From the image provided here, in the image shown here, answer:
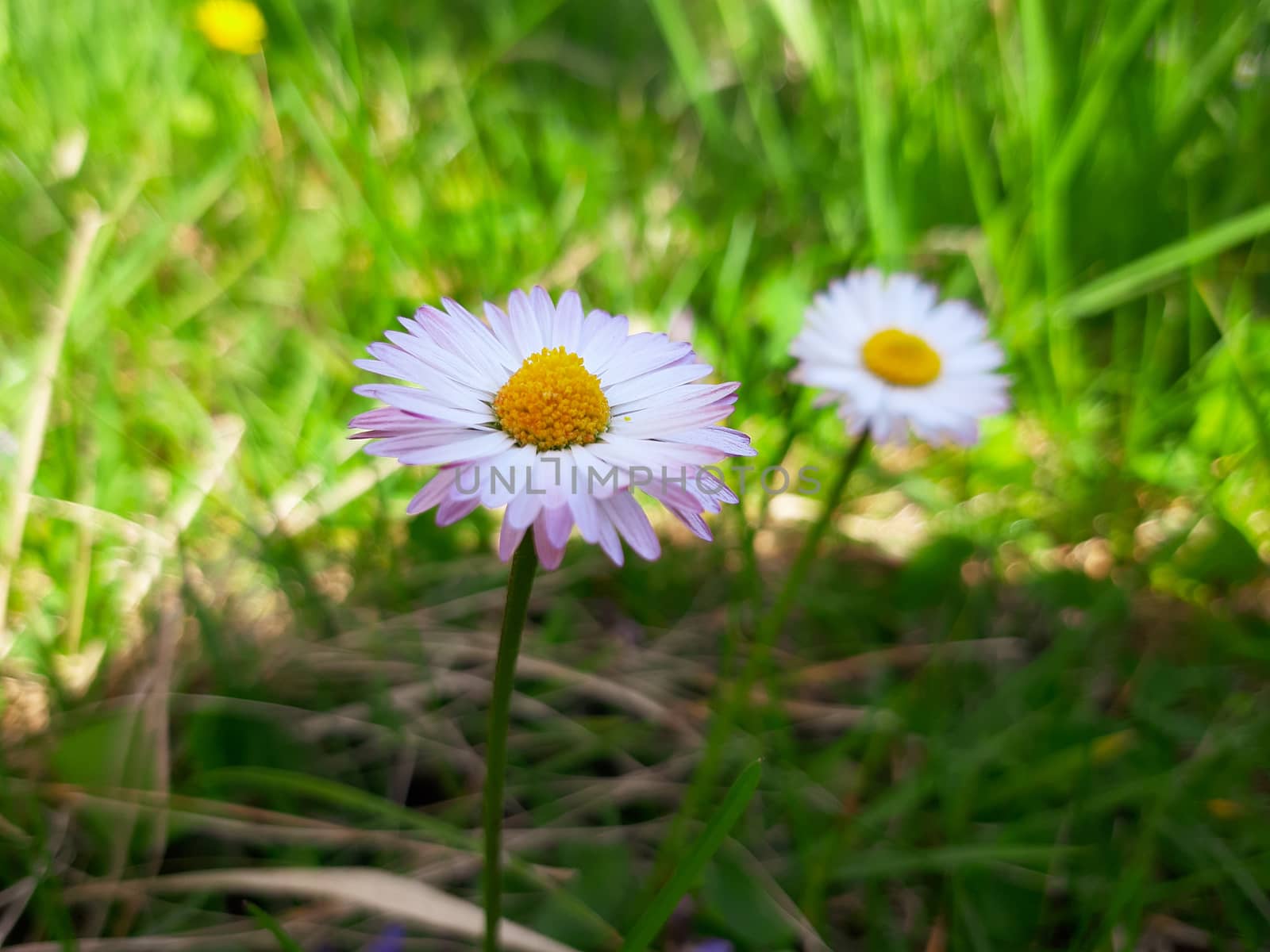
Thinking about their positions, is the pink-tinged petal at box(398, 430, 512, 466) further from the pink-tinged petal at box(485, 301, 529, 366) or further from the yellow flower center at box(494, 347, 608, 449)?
the pink-tinged petal at box(485, 301, 529, 366)

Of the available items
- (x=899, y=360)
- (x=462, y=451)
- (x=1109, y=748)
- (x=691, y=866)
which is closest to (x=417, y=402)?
(x=462, y=451)

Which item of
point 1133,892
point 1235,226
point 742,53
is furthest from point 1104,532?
point 742,53

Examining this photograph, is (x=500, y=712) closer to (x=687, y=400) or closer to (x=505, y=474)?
(x=505, y=474)

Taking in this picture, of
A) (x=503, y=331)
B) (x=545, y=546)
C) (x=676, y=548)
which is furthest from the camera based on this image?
(x=676, y=548)

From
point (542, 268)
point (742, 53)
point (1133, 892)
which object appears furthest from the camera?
point (742, 53)

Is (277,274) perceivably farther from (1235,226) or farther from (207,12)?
(1235,226)

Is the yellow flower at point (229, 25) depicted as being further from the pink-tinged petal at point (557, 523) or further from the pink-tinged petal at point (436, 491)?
the pink-tinged petal at point (557, 523)
